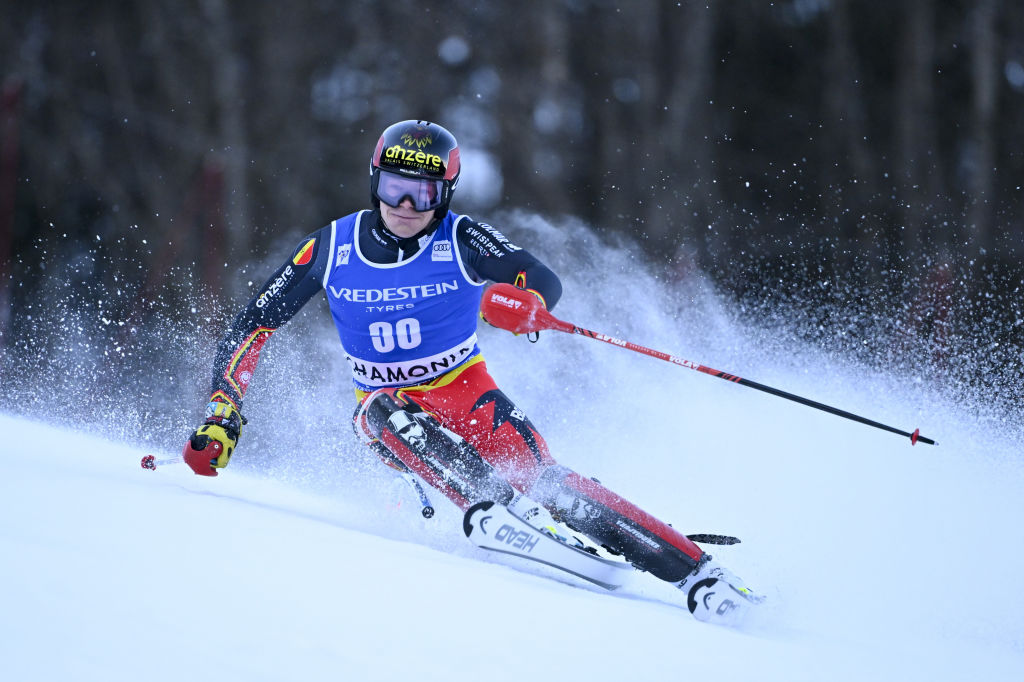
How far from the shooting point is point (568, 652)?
7.92 ft

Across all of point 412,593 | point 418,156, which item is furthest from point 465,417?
point 412,593

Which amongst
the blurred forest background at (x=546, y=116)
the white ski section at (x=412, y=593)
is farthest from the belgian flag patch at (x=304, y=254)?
the blurred forest background at (x=546, y=116)

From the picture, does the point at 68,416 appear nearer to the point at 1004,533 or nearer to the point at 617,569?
the point at 617,569

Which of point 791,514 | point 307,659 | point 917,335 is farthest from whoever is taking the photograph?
point 917,335

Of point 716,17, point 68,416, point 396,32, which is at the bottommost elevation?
point 68,416

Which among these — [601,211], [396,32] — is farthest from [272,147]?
[601,211]

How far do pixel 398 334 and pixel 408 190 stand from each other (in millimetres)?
550

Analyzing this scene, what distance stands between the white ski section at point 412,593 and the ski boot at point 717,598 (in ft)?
0.24

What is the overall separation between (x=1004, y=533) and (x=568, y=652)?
2.76 m

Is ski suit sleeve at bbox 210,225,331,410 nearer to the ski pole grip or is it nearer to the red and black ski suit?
the red and black ski suit

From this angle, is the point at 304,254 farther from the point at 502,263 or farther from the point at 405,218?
the point at 502,263

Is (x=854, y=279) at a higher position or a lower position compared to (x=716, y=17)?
lower

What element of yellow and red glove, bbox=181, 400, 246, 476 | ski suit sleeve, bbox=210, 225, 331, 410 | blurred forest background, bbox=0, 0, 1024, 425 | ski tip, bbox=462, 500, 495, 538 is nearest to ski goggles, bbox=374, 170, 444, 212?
ski suit sleeve, bbox=210, 225, 331, 410

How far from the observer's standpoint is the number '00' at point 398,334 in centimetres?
392
